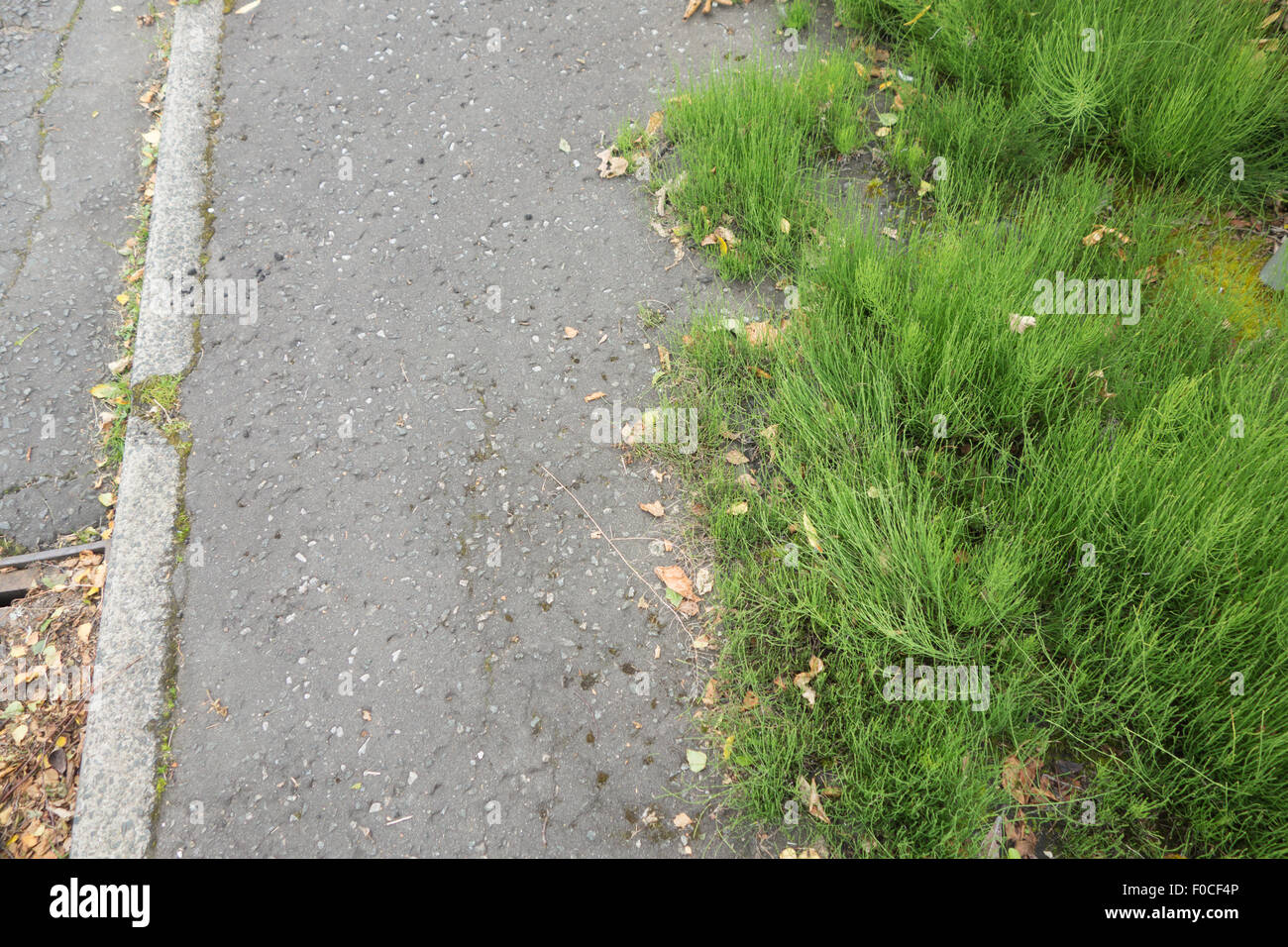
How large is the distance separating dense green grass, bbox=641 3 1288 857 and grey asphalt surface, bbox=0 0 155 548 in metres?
2.94

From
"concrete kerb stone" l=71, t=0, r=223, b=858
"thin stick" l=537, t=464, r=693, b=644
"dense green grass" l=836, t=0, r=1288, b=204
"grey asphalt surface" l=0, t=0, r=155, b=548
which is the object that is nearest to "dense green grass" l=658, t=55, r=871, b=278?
"dense green grass" l=836, t=0, r=1288, b=204

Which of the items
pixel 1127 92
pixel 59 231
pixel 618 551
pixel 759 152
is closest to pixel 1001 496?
pixel 618 551

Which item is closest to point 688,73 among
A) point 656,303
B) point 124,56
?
point 656,303

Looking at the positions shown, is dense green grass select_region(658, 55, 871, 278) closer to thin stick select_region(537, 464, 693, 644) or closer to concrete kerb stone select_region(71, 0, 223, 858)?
thin stick select_region(537, 464, 693, 644)

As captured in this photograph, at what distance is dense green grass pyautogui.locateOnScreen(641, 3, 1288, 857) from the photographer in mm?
2365

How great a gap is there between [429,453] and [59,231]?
2713 millimetres

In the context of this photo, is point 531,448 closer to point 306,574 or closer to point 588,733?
point 306,574

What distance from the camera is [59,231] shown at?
13.4 ft

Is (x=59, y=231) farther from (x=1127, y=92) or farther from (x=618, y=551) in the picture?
(x=1127, y=92)

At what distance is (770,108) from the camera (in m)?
3.84

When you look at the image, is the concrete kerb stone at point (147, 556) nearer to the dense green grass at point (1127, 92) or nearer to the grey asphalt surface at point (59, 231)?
the grey asphalt surface at point (59, 231)

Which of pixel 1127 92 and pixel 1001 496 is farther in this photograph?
pixel 1127 92

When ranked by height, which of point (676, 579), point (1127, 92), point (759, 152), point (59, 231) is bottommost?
point (676, 579)

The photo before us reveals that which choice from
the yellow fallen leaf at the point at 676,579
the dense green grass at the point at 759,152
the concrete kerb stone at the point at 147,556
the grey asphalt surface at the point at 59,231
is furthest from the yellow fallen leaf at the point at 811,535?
the grey asphalt surface at the point at 59,231
